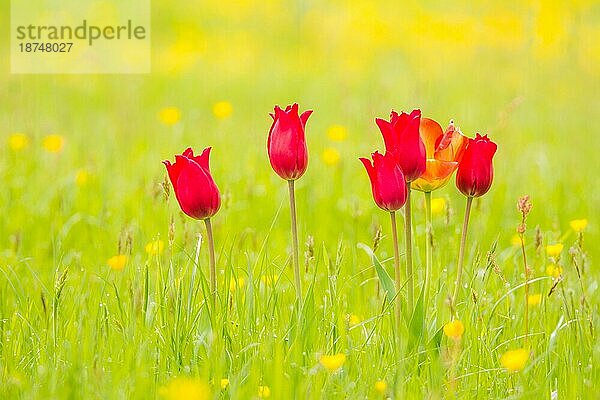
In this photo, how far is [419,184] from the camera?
1983 mm

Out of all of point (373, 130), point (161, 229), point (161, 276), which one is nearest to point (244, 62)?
point (373, 130)

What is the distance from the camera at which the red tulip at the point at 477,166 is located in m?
1.93

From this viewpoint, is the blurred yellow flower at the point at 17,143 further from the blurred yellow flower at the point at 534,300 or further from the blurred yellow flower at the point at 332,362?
the blurred yellow flower at the point at 332,362

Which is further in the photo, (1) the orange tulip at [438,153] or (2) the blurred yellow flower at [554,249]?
(2) the blurred yellow flower at [554,249]

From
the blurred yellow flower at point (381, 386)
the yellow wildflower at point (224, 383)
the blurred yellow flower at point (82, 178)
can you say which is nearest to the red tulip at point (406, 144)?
the blurred yellow flower at point (381, 386)

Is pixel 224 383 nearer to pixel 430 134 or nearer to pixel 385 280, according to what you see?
pixel 385 280

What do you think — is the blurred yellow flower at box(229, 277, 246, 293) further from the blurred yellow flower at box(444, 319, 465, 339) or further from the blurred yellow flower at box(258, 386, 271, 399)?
the blurred yellow flower at box(444, 319, 465, 339)

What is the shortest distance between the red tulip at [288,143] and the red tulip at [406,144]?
0.15 metres

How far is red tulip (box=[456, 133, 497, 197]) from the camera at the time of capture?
193cm

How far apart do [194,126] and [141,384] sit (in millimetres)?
3318

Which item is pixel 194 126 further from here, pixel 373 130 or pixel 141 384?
pixel 141 384

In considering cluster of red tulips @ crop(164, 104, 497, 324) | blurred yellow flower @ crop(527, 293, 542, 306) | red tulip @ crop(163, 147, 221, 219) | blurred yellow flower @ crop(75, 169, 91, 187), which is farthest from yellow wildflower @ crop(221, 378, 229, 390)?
blurred yellow flower @ crop(75, 169, 91, 187)

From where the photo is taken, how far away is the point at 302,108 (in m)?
5.43

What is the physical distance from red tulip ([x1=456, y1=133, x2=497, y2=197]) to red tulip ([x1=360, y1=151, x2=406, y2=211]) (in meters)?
0.14
